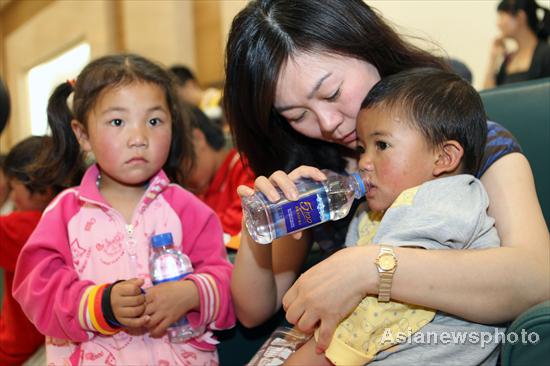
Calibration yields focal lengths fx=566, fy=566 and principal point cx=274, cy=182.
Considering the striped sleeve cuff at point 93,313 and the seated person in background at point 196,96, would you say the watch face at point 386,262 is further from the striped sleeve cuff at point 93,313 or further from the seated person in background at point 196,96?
the seated person in background at point 196,96

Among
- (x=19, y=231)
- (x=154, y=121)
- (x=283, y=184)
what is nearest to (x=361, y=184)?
(x=283, y=184)

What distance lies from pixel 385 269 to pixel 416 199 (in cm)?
16

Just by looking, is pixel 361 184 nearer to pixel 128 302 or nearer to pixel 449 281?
pixel 449 281

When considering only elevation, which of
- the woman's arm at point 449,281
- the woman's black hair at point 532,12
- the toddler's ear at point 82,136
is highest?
the woman's black hair at point 532,12

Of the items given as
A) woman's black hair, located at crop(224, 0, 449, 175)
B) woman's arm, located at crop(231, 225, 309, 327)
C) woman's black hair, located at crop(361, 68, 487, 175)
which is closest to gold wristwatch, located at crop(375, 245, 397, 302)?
woman's black hair, located at crop(361, 68, 487, 175)

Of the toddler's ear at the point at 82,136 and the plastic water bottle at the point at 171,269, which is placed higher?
the toddler's ear at the point at 82,136

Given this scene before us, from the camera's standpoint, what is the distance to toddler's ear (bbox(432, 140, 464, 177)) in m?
1.13

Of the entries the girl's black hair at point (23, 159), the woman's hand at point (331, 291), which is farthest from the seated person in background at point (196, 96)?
the woman's hand at point (331, 291)

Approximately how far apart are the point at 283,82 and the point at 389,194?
353 mm

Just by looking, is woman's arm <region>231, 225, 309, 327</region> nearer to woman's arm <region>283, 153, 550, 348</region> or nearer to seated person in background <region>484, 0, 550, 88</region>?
woman's arm <region>283, 153, 550, 348</region>

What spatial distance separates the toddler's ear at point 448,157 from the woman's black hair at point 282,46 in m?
0.28

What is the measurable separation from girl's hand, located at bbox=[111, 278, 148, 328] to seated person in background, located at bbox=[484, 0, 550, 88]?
288cm

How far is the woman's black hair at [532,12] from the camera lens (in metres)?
3.42

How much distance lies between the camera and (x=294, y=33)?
1270 mm
